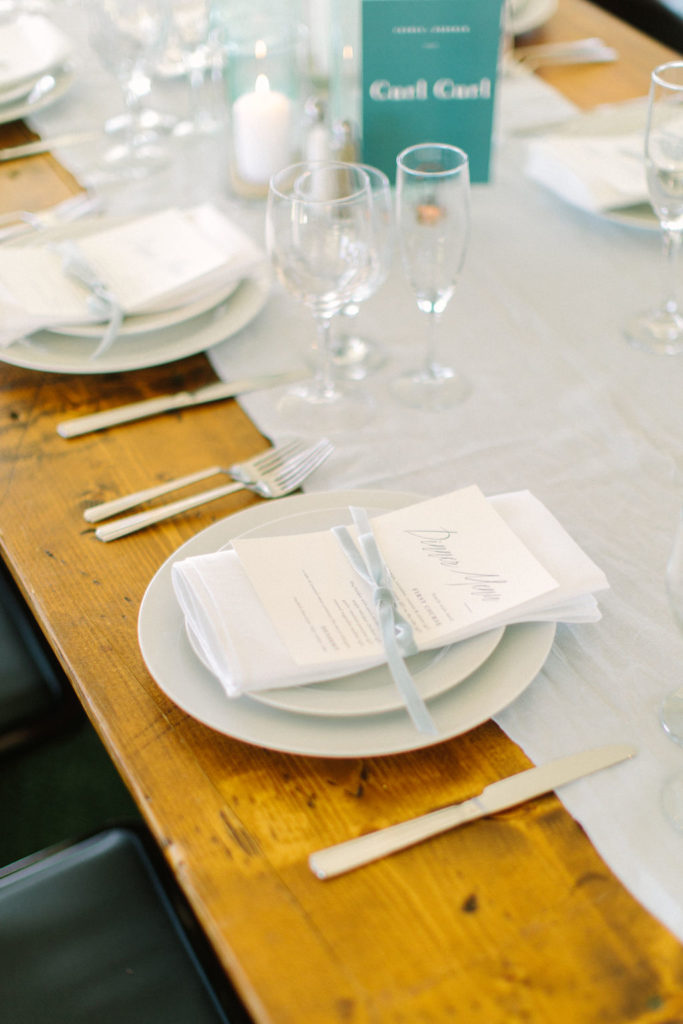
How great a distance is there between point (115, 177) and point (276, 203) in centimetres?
58

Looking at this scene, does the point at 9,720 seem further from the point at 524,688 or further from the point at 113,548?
the point at 524,688

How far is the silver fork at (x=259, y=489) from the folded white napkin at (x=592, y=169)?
0.55 metres

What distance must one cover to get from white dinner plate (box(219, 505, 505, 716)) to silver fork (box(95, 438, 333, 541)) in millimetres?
183

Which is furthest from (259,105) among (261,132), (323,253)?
(323,253)

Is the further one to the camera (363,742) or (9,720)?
(9,720)

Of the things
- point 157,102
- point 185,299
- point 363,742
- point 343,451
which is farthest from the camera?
point 157,102

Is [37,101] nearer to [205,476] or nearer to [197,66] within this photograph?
[197,66]

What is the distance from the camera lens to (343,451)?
887 mm

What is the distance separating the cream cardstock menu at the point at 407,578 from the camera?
2.05ft

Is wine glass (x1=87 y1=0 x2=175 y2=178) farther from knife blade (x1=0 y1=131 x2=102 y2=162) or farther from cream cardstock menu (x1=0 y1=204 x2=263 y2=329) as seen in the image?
cream cardstock menu (x1=0 y1=204 x2=263 y2=329)

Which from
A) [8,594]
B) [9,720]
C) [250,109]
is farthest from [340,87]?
[9,720]

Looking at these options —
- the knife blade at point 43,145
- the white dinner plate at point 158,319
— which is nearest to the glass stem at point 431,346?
the white dinner plate at point 158,319

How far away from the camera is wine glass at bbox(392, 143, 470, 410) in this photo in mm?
876

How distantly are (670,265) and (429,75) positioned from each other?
0.39 metres
